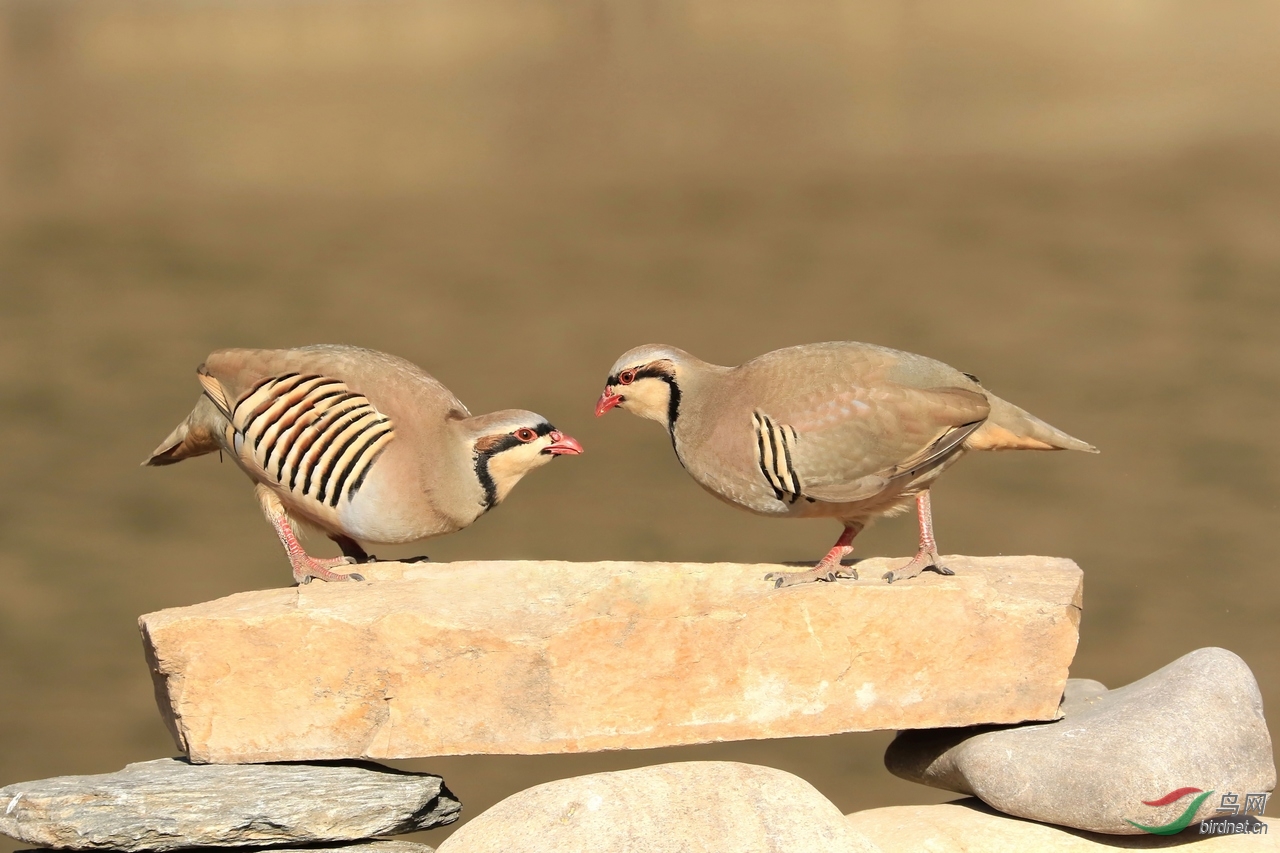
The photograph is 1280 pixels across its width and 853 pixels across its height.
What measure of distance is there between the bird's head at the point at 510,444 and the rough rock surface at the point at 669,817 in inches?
37.9

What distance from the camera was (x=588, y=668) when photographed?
4266 millimetres

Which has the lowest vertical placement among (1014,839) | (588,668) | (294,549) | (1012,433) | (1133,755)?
(1014,839)

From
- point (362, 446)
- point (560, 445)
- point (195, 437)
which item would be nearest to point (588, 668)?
point (560, 445)

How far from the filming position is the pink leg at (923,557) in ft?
15.1

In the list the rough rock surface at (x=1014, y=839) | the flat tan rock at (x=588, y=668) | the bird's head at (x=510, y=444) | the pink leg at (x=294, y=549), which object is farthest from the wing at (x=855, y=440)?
the pink leg at (x=294, y=549)

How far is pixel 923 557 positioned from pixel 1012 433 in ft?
1.54

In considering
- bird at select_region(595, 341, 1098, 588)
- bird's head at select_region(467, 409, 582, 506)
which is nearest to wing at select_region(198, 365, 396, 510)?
bird's head at select_region(467, 409, 582, 506)

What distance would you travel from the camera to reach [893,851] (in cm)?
451

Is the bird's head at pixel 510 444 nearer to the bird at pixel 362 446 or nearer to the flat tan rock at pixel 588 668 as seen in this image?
the bird at pixel 362 446

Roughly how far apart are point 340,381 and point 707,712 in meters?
1.51

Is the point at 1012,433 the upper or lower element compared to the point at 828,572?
upper

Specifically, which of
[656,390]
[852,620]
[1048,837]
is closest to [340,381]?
[656,390]

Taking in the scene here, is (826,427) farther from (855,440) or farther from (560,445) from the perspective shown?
(560,445)

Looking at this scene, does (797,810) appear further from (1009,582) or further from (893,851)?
(1009,582)
